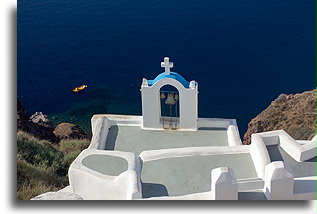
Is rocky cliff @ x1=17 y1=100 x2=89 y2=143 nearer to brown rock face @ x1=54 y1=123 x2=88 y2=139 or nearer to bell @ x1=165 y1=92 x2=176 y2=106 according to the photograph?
brown rock face @ x1=54 y1=123 x2=88 y2=139

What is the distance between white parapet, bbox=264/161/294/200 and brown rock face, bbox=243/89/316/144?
322 inches

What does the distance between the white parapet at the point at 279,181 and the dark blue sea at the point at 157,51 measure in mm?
15429

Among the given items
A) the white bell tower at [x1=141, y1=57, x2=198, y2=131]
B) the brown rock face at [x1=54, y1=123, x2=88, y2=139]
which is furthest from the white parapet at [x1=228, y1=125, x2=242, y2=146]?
the brown rock face at [x1=54, y1=123, x2=88, y2=139]

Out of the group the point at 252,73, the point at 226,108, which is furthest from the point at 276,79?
the point at 226,108

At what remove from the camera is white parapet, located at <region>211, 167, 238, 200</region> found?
25.5 ft

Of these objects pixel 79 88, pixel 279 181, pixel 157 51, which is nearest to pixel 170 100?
pixel 279 181

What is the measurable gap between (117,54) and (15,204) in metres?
23.6

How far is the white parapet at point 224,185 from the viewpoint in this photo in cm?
778

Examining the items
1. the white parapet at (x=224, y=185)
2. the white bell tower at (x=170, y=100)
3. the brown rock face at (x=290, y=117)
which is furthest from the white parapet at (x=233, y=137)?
the white parapet at (x=224, y=185)

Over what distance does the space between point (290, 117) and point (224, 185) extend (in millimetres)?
12375

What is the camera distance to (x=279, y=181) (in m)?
8.12

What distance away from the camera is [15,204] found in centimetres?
688

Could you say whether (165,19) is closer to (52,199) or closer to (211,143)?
(211,143)

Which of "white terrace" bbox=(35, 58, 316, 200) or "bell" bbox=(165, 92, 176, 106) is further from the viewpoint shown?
"bell" bbox=(165, 92, 176, 106)
